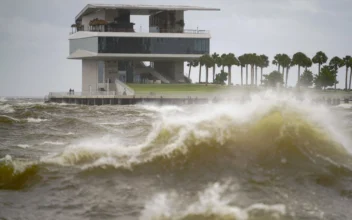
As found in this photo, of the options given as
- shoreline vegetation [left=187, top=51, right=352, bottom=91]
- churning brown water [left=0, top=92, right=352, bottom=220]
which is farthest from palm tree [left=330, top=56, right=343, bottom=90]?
churning brown water [left=0, top=92, right=352, bottom=220]

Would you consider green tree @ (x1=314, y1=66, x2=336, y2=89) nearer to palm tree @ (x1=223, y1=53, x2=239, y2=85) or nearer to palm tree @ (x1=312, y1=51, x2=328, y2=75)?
palm tree @ (x1=312, y1=51, x2=328, y2=75)

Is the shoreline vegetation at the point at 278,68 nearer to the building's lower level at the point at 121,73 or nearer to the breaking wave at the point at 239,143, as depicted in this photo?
the building's lower level at the point at 121,73

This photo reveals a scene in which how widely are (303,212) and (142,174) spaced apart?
374 centimetres

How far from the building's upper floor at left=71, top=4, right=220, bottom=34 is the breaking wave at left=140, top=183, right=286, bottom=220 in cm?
9743

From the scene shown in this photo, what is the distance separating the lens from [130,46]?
108 m

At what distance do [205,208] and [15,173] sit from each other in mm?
4828

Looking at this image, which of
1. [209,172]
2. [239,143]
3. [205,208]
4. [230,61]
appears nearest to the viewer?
[205,208]

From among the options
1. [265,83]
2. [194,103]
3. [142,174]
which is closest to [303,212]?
[142,174]

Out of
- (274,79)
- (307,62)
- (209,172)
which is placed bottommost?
(209,172)

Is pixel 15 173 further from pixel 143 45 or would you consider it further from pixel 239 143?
pixel 143 45

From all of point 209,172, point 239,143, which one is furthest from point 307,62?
point 209,172

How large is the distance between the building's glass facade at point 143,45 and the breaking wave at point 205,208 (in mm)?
96669

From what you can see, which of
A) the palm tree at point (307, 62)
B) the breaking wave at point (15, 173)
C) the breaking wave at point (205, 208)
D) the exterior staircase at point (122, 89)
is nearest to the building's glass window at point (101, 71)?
the exterior staircase at point (122, 89)

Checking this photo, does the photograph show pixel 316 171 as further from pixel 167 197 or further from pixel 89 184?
pixel 89 184
